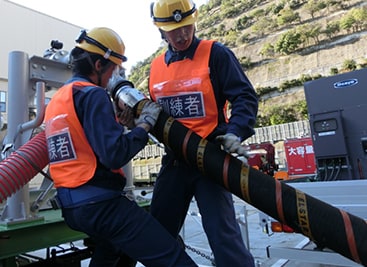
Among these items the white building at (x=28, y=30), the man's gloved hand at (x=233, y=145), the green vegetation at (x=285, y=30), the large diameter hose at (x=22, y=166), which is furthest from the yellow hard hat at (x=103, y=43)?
the green vegetation at (x=285, y=30)

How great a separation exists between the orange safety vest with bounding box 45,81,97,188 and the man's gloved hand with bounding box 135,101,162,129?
1.11ft

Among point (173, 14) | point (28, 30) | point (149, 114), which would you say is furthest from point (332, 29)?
point (149, 114)

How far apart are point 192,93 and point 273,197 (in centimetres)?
82

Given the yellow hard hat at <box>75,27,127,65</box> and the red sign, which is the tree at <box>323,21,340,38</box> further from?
the yellow hard hat at <box>75,27,127,65</box>

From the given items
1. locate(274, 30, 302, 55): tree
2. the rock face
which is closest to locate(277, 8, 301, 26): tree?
locate(274, 30, 302, 55): tree

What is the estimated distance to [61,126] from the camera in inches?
73.1

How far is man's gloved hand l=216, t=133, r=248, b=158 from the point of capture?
180 cm

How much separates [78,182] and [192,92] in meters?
0.88

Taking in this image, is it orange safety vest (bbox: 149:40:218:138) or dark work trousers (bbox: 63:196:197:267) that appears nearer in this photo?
dark work trousers (bbox: 63:196:197:267)

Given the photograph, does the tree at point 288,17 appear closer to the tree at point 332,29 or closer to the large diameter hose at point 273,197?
the tree at point 332,29

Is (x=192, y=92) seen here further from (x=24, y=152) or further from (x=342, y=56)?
(x=342, y=56)

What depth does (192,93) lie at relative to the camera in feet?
7.07

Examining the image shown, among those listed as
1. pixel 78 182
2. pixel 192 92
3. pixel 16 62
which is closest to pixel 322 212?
pixel 192 92

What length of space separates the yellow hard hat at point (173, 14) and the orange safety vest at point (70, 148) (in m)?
0.66
